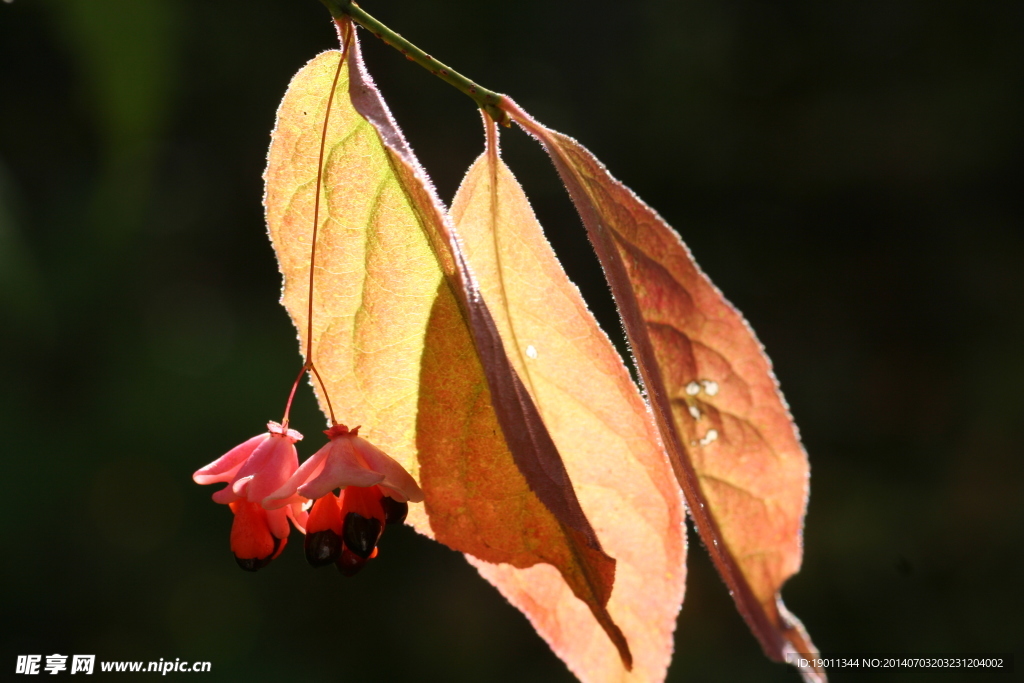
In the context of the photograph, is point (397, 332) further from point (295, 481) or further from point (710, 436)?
point (710, 436)

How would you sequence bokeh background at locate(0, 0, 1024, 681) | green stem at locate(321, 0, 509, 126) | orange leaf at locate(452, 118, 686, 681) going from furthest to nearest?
bokeh background at locate(0, 0, 1024, 681)
orange leaf at locate(452, 118, 686, 681)
green stem at locate(321, 0, 509, 126)

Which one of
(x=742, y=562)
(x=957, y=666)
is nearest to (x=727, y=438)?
(x=742, y=562)

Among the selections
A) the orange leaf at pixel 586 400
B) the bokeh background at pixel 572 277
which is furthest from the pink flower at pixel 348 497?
the bokeh background at pixel 572 277

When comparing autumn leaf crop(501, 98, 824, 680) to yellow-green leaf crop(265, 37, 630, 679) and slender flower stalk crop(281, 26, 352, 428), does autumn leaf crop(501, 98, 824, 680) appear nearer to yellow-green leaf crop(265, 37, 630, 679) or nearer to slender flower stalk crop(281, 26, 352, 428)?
yellow-green leaf crop(265, 37, 630, 679)

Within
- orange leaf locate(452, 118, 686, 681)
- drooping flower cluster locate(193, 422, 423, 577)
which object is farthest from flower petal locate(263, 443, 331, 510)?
orange leaf locate(452, 118, 686, 681)

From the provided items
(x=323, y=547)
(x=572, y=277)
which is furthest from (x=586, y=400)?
(x=572, y=277)

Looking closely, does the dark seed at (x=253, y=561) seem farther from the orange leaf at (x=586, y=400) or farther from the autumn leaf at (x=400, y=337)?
the orange leaf at (x=586, y=400)
